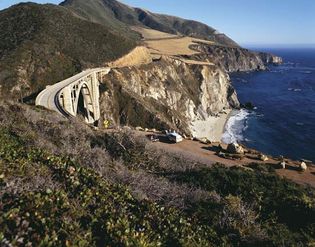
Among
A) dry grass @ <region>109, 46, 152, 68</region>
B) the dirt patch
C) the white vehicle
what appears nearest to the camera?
the dirt patch

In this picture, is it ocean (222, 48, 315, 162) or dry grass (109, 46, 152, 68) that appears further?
dry grass (109, 46, 152, 68)

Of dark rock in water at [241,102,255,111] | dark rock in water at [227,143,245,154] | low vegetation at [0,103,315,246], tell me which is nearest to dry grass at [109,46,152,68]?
dark rock in water at [241,102,255,111]

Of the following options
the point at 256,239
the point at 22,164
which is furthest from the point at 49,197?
the point at 256,239

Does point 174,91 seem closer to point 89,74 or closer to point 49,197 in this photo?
point 89,74

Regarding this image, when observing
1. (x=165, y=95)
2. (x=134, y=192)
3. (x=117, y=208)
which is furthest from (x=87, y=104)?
(x=117, y=208)

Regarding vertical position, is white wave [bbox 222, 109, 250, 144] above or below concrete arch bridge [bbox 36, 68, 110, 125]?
below

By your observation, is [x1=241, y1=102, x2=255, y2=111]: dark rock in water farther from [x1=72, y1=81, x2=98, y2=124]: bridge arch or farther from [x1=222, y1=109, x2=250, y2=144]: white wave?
[x1=72, y1=81, x2=98, y2=124]: bridge arch
